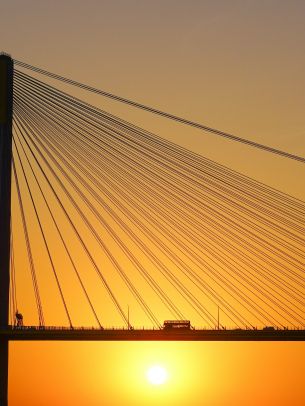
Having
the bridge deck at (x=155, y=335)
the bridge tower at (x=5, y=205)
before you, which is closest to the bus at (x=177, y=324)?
the bridge deck at (x=155, y=335)

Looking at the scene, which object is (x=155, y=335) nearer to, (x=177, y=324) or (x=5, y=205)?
(x=177, y=324)

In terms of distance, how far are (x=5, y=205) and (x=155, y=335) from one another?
764 centimetres

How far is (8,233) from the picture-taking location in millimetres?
58219

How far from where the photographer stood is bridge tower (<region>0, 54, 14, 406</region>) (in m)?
57.9

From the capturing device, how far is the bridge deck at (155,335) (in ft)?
197

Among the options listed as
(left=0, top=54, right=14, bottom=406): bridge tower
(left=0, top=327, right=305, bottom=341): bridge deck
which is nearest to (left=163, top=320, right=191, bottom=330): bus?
(left=0, top=327, right=305, bottom=341): bridge deck

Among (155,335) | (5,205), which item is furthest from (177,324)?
(5,205)

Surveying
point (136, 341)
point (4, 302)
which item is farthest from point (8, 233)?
point (136, 341)

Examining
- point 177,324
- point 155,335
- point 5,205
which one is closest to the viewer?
point 5,205

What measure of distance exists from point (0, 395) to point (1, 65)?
11198 mm

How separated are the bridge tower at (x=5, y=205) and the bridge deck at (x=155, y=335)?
1.43m

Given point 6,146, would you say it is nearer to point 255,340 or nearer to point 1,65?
point 1,65

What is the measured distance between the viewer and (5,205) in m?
58.1

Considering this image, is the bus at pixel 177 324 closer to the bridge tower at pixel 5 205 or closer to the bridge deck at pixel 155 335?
the bridge deck at pixel 155 335
